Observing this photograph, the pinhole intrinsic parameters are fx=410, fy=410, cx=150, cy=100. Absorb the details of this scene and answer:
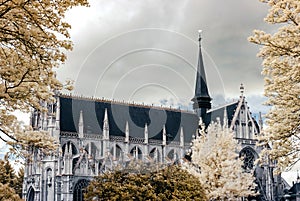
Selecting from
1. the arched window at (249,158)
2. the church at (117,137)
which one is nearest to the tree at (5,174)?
the church at (117,137)

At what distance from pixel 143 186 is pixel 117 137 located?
40.3m

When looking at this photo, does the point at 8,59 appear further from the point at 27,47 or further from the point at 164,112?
the point at 164,112

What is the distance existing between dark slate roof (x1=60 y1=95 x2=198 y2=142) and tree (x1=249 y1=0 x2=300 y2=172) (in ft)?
150

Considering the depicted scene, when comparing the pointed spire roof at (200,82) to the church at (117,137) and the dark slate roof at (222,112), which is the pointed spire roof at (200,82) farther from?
Answer: the dark slate roof at (222,112)

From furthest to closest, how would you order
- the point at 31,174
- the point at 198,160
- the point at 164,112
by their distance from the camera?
the point at 164,112, the point at 31,174, the point at 198,160

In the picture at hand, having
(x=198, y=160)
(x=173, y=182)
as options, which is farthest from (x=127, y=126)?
A: (x=173, y=182)

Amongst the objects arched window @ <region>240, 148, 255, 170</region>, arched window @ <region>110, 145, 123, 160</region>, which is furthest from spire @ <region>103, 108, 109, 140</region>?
arched window @ <region>240, 148, 255, 170</region>

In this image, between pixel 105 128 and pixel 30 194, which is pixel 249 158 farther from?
pixel 30 194

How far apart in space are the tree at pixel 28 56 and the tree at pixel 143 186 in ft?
31.9

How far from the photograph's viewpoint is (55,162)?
52.8 metres

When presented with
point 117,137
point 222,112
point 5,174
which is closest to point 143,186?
point 5,174

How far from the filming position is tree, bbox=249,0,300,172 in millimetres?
13633

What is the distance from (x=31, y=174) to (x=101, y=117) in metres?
13.2

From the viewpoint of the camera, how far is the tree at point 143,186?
20922mm
